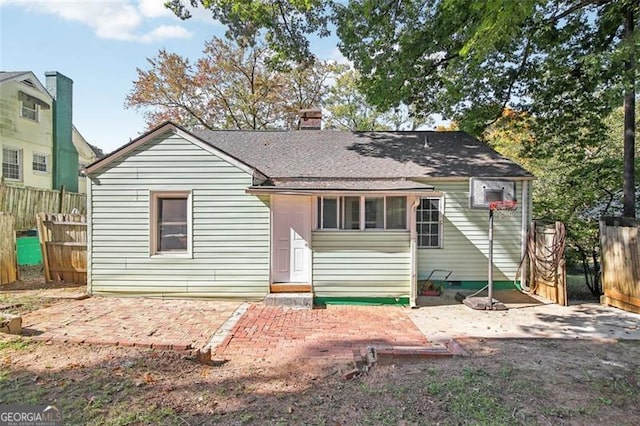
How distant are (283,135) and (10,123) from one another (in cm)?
1489

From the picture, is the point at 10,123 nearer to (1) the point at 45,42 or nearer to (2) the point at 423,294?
(1) the point at 45,42

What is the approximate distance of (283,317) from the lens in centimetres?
676

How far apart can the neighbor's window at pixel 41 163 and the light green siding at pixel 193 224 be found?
14.1 m

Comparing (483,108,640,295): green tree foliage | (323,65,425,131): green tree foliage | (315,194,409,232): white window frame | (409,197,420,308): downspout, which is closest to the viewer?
(409,197,420,308): downspout

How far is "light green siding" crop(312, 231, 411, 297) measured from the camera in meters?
7.79

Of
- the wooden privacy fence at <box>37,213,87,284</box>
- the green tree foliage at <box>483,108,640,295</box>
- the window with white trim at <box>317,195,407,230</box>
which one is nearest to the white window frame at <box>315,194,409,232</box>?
the window with white trim at <box>317,195,407,230</box>

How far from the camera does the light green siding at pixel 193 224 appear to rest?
7.73 m

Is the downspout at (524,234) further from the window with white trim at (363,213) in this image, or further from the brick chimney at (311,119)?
the brick chimney at (311,119)

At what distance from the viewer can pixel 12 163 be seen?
54.1 ft

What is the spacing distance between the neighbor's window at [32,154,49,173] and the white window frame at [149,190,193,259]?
14.9m

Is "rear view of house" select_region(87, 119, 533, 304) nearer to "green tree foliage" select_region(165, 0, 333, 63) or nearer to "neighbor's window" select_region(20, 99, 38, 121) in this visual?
"green tree foliage" select_region(165, 0, 333, 63)

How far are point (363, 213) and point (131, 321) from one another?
5247 mm

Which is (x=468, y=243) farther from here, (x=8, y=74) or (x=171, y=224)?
(x=8, y=74)

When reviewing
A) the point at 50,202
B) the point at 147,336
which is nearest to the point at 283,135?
the point at 147,336
